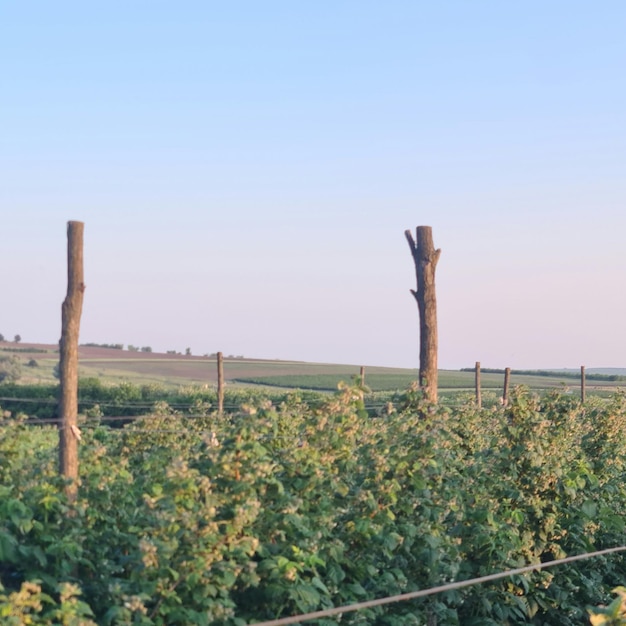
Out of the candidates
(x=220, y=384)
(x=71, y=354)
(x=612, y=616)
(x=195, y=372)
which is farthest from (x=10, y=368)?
(x=612, y=616)

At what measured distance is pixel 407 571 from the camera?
22.6 ft

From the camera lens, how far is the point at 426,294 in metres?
11.3

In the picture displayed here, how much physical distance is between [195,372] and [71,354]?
144 feet

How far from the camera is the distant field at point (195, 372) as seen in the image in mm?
46750

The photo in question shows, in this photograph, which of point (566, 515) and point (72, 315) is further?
point (566, 515)

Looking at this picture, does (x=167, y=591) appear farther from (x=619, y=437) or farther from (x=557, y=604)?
(x=619, y=437)

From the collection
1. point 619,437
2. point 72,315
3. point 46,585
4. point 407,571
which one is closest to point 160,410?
point 72,315

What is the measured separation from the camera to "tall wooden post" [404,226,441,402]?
11.2 meters

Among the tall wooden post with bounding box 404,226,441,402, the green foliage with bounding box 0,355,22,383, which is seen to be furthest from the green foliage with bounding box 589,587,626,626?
the green foliage with bounding box 0,355,22,383

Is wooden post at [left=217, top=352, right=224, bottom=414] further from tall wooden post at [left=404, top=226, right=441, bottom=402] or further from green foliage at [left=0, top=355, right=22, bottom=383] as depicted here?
green foliage at [left=0, top=355, right=22, bottom=383]

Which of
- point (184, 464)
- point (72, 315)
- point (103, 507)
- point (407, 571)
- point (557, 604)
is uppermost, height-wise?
point (72, 315)

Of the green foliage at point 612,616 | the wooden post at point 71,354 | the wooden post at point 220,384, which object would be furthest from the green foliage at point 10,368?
the green foliage at point 612,616

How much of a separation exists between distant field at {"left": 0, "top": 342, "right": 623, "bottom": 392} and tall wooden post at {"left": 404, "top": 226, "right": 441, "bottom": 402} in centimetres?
3138

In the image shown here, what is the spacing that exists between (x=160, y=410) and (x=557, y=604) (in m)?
3.71
